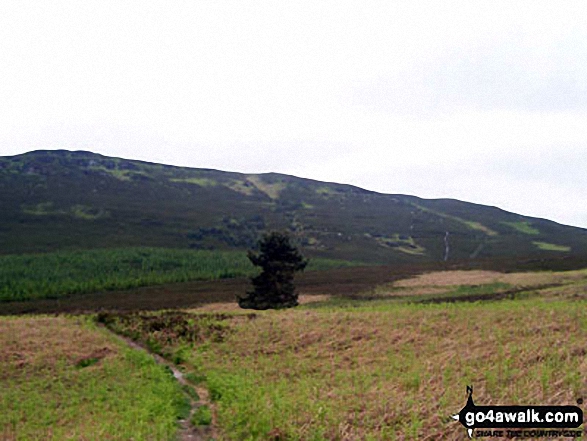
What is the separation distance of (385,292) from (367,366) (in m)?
42.0

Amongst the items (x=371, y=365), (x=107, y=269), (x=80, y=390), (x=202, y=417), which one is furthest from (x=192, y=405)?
(x=107, y=269)

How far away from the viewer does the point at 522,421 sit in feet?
37.3

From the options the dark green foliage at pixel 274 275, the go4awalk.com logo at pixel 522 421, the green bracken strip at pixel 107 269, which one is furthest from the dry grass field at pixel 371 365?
the green bracken strip at pixel 107 269

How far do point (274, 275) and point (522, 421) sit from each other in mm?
42649

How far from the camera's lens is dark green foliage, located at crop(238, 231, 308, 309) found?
52.8 meters

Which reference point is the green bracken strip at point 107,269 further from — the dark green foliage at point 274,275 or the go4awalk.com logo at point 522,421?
the go4awalk.com logo at point 522,421

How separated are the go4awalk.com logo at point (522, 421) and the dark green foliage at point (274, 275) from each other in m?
40.9

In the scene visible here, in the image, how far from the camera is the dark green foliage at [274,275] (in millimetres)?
52812

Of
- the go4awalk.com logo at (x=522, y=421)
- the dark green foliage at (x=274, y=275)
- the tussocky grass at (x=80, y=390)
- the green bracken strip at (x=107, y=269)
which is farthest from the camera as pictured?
the green bracken strip at (x=107, y=269)

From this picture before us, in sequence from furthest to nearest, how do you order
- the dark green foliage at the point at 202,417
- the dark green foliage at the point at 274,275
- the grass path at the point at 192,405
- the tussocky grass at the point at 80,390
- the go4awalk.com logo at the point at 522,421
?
the dark green foliage at the point at 274,275
the dark green foliage at the point at 202,417
the tussocky grass at the point at 80,390
the grass path at the point at 192,405
the go4awalk.com logo at the point at 522,421

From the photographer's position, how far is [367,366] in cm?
2039

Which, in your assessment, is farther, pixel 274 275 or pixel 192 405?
pixel 274 275

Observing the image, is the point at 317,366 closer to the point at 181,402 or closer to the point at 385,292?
the point at 181,402

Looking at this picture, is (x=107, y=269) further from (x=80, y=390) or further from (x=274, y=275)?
(x=80, y=390)
